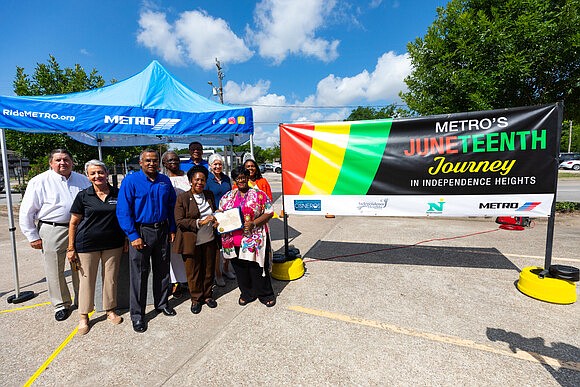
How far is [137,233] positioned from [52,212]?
1.07 m

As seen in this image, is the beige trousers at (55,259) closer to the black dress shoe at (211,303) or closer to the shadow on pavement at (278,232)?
the black dress shoe at (211,303)

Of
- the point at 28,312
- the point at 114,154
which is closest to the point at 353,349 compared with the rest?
the point at 28,312

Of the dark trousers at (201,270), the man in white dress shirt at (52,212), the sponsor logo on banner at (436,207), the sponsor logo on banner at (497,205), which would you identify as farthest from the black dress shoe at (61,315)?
the sponsor logo on banner at (497,205)

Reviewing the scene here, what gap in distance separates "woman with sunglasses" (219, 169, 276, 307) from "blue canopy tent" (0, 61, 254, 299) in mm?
1695

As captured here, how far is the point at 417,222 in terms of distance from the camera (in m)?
7.70

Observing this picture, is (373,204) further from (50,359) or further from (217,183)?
(50,359)

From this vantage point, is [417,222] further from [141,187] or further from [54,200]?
[54,200]

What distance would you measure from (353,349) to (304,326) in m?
0.59

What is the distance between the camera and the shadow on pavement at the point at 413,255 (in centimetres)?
457

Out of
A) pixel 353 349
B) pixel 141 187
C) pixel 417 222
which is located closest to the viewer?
pixel 353 349

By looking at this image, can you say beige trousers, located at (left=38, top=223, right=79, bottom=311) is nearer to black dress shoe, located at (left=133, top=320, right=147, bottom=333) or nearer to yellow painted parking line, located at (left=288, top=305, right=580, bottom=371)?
black dress shoe, located at (left=133, top=320, right=147, bottom=333)

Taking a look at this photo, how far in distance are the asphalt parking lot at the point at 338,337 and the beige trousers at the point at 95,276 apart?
0.92 ft

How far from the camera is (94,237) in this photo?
2.84m

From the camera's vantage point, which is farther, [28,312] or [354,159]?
[354,159]
